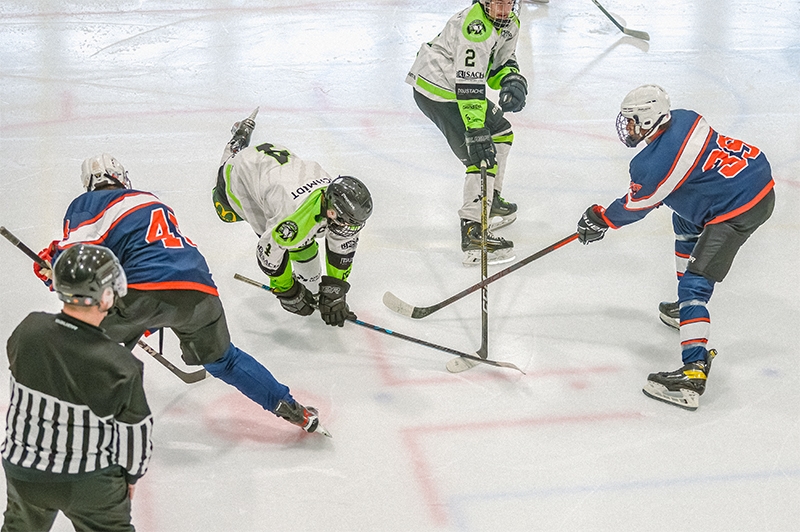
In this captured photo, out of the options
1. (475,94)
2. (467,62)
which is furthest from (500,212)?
(467,62)

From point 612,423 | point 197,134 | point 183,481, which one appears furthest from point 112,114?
point 612,423

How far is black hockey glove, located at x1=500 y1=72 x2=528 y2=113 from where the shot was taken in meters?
4.62

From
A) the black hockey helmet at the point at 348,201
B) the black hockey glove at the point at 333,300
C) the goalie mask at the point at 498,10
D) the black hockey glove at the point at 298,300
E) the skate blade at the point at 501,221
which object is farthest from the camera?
the skate blade at the point at 501,221

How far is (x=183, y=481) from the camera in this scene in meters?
3.07

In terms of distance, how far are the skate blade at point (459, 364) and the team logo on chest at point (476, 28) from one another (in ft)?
5.11

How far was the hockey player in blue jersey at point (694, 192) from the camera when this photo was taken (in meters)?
3.45

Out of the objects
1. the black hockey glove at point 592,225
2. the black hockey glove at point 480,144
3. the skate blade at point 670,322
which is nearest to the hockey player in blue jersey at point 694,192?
the black hockey glove at point 592,225

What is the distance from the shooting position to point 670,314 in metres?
4.03

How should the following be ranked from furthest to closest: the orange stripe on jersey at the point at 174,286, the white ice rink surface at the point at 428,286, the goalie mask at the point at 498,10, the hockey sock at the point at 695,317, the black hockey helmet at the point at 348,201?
the goalie mask at the point at 498,10, the hockey sock at the point at 695,317, the black hockey helmet at the point at 348,201, the white ice rink surface at the point at 428,286, the orange stripe on jersey at the point at 174,286

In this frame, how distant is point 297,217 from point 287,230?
0.21ft

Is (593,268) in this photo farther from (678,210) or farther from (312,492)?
(312,492)

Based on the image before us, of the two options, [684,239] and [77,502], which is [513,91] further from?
[77,502]

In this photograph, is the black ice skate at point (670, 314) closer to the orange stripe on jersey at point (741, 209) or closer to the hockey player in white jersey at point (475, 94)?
the orange stripe on jersey at point (741, 209)

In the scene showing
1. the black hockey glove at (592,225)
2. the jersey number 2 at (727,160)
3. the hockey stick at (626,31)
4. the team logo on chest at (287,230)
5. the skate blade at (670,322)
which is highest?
the jersey number 2 at (727,160)
